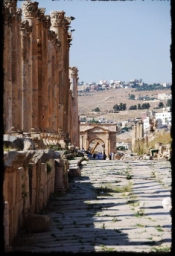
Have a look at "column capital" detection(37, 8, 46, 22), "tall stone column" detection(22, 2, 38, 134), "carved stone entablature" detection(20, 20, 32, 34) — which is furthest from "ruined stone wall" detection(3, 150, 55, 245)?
"column capital" detection(37, 8, 46, 22)

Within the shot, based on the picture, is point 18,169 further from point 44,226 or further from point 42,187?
point 42,187

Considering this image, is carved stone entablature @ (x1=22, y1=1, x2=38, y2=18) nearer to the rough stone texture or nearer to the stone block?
the stone block

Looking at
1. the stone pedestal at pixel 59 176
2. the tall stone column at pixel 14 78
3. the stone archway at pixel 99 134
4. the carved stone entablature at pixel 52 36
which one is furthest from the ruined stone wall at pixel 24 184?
the stone archway at pixel 99 134

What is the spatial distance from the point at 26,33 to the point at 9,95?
6755 mm

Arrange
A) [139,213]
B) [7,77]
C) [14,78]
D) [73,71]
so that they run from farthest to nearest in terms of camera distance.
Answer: [73,71] → [14,78] → [7,77] → [139,213]

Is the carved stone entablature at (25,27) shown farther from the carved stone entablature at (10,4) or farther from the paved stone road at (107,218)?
the paved stone road at (107,218)

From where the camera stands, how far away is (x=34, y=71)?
3212 centimetres

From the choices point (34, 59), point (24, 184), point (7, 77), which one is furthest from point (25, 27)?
point (24, 184)

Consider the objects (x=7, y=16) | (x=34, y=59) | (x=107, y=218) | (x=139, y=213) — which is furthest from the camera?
(x=34, y=59)

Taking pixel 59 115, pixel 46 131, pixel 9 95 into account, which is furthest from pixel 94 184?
pixel 59 115

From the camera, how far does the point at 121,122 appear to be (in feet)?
578

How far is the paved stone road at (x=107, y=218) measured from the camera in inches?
427

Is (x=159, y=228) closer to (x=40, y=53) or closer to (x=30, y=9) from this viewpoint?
(x=30, y=9)

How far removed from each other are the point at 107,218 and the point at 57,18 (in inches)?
1068
